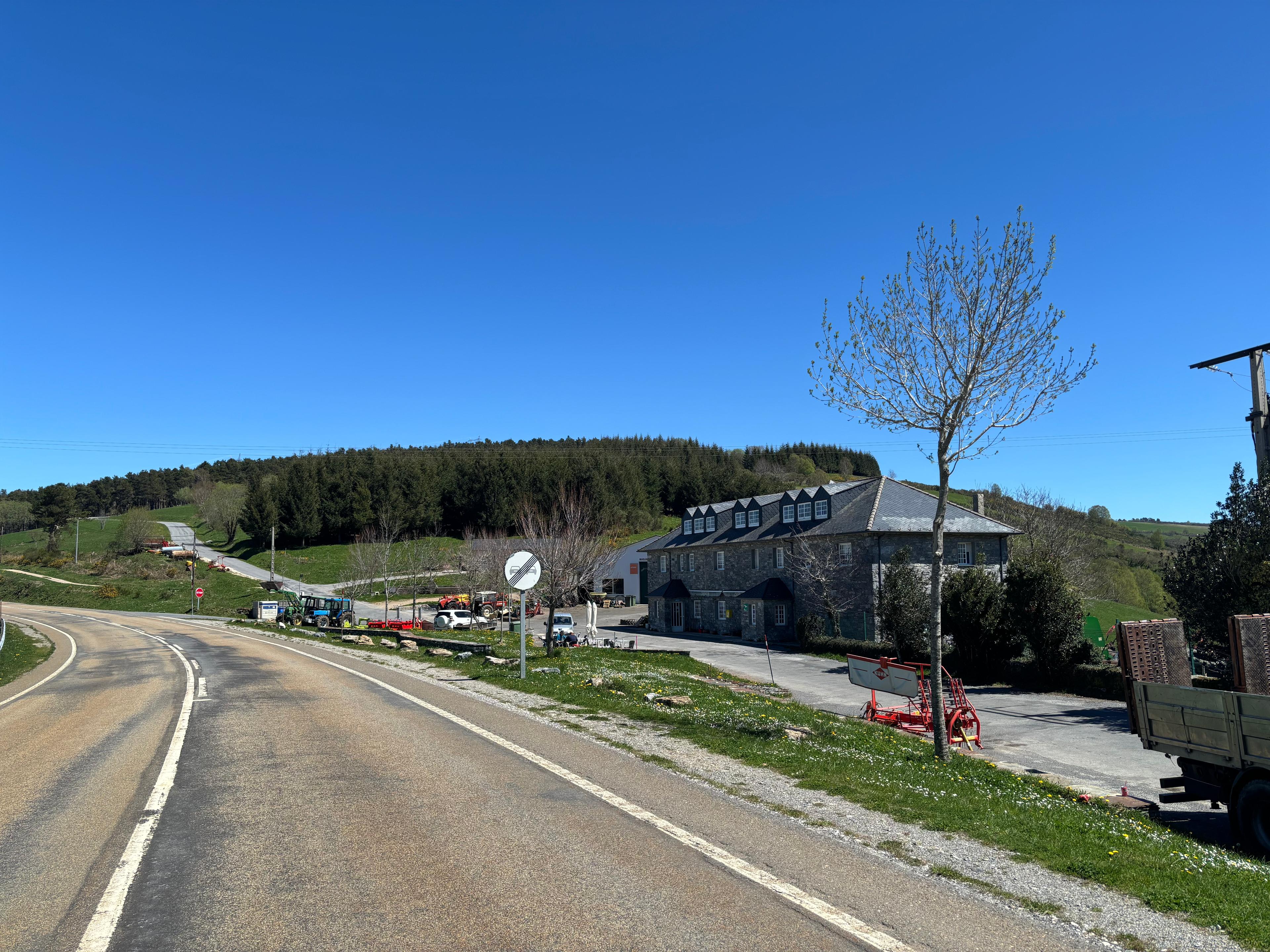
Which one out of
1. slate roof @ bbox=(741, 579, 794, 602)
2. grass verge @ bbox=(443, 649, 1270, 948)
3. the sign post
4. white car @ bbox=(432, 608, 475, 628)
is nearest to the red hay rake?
grass verge @ bbox=(443, 649, 1270, 948)

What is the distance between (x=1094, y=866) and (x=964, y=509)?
1804 inches

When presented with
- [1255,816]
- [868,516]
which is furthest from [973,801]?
[868,516]

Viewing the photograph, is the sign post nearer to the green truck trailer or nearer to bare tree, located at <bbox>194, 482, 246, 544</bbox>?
the green truck trailer

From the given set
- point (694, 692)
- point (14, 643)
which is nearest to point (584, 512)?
point (14, 643)

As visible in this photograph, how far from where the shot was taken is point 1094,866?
19.3 ft

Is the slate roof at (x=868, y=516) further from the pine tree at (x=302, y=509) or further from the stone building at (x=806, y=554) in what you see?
→ the pine tree at (x=302, y=509)

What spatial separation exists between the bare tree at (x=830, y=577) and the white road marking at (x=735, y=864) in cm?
3763

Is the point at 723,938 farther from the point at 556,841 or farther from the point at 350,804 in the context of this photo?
the point at 350,804

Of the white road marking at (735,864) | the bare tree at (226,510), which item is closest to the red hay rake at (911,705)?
the white road marking at (735,864)

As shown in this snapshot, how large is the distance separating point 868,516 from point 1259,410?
84.0ft

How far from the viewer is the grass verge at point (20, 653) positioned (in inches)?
989

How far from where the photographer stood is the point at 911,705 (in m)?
19.4

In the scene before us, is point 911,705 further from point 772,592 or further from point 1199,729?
point 772,592

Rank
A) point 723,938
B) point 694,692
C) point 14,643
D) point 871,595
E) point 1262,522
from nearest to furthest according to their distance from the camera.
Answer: point 723,938
point 694,692
point 1262,522
point 14,643
point 871,595
